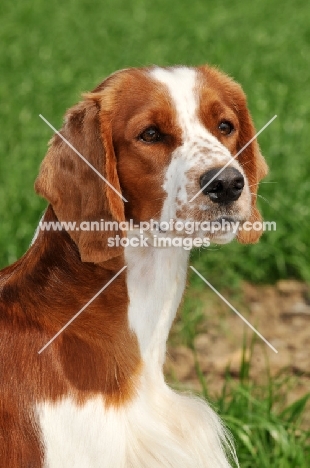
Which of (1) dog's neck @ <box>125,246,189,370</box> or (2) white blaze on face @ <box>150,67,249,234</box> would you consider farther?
(1) dog's neck @ <box>125,246,189,370</box>

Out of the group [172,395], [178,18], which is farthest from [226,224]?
[178,18]

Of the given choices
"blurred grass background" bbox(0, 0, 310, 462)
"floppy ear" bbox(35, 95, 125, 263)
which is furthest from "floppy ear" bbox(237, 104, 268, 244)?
"floppy ear" bbox(35, 95, 125, 263)

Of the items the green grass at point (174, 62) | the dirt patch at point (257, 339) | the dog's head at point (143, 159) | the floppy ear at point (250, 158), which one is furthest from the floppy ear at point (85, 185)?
the dirt patch at point (257, 339)

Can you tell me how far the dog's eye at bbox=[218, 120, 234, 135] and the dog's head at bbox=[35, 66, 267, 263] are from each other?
0.01m

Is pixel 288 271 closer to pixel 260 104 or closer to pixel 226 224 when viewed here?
pixel 260 104

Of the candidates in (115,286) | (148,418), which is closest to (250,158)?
(115,286)

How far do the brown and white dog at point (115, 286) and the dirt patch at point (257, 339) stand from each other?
5.42 ft

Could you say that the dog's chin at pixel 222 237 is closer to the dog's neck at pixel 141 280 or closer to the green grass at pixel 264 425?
the dog's neck at pixel 141 280

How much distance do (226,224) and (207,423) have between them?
86cm

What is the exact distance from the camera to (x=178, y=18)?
556 inches

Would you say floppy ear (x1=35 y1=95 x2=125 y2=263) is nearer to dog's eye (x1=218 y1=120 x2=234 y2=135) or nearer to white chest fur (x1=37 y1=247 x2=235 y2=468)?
white chest fur (x1=37 y1=247 x2=235 y2=468)

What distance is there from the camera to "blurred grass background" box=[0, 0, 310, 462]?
14.8 ft

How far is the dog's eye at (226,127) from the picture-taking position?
11.2 ft

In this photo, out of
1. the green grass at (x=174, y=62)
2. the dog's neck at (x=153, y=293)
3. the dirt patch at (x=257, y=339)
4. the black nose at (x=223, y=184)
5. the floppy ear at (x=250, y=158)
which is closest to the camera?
the black nose at (x=223, y=184)
